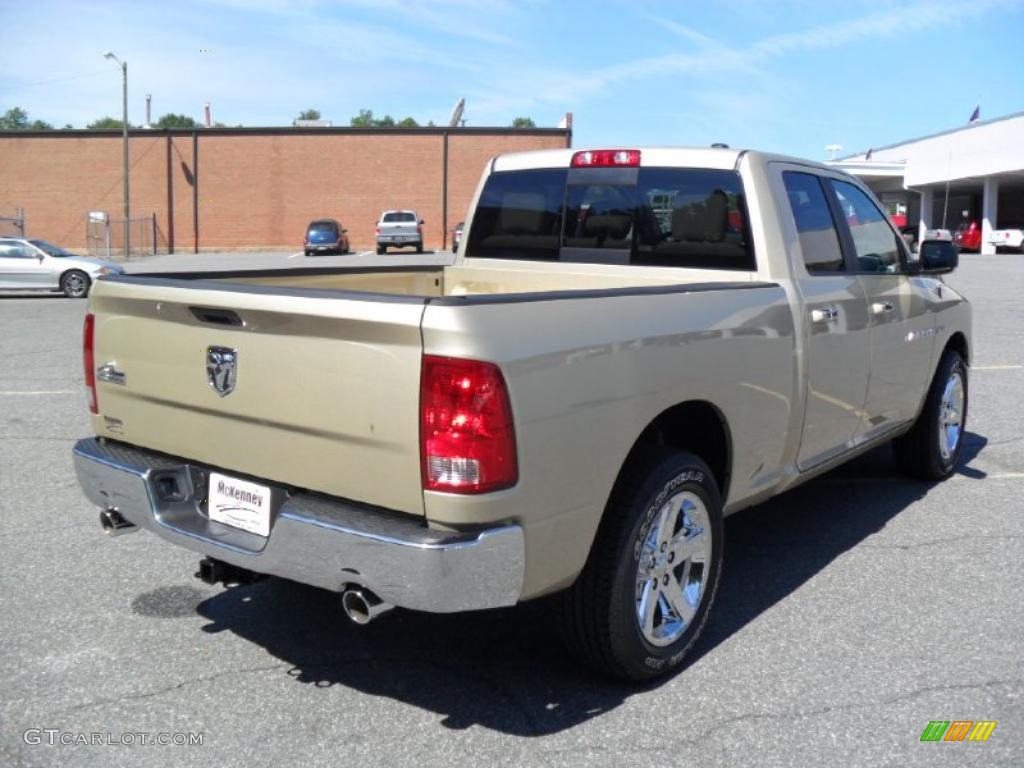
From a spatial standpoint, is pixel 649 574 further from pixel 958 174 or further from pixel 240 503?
pixel 958 174

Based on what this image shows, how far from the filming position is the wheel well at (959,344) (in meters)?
6.23

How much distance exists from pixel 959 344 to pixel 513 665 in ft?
13.4

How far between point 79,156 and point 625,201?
51666 millimetres

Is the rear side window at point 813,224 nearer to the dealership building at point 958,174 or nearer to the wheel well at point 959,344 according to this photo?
the wheel well at point 959,344

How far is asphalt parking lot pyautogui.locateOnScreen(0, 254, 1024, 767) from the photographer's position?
314 cm

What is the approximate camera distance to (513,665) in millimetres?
3715

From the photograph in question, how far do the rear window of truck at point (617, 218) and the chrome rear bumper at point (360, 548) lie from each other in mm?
2149

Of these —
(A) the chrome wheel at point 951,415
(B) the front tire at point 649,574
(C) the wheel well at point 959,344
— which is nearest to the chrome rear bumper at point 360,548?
(B) the front tire at point 649,574

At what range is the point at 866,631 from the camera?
13.1 ft

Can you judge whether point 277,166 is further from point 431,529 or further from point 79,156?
point 431,529

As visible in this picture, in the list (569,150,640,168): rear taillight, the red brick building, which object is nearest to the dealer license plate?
(569,150,640,168): rear taillight

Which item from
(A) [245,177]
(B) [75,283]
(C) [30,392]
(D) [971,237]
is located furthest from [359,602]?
(A) [245,177]

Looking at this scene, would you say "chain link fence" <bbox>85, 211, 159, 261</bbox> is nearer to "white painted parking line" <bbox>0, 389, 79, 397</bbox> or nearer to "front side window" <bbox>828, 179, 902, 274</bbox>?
"white painted parking line" <bbox>0, 389, 79, 397</bbox>

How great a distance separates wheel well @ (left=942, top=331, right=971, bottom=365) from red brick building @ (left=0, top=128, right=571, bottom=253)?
44.9 meters
